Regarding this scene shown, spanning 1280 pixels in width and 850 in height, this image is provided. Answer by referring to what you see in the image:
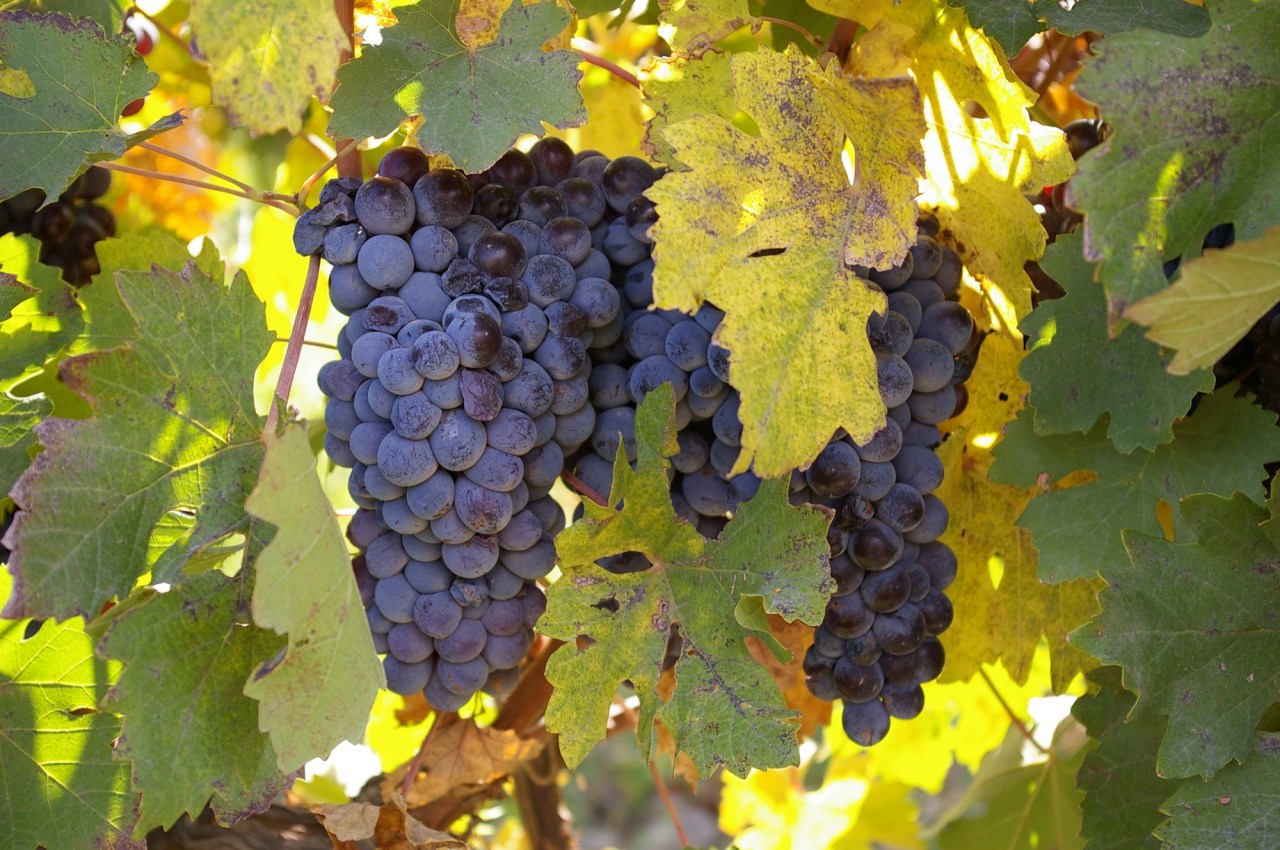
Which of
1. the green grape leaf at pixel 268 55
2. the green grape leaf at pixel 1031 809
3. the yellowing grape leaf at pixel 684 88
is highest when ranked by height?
the green grape leaf at pixel 268 55

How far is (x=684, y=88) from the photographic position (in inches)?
33.9

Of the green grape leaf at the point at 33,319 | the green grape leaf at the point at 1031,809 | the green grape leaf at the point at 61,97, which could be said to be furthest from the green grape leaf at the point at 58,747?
the green grape leaf at the point at 1031,809

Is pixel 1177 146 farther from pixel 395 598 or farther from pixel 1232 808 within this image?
pixel 395 598

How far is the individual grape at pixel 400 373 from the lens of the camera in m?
0.73

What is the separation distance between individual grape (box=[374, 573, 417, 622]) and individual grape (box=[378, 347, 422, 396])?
0.14 meters

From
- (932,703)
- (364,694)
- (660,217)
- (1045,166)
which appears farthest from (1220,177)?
(932,703)

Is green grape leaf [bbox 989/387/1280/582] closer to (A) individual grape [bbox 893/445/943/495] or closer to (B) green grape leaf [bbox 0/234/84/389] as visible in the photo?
(A) individual grape [bbox 893/445/943/495]

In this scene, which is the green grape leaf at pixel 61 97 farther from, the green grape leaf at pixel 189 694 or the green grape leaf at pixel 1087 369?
the green grape leaf at pixel 1087 369

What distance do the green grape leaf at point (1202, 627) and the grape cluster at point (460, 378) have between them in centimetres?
39

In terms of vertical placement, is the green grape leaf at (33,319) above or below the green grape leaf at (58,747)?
above

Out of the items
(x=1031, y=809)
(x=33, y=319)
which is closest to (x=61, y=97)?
(x=33, y=319)

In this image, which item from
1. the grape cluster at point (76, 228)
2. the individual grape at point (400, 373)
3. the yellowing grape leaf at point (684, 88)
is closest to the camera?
the individual grape at point (400, 373)

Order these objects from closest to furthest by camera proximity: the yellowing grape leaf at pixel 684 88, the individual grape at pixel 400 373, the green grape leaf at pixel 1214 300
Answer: the green grape leaf at pixel 1214 300 < the individual grape at pixel 400 373 < the yellowing grape leaf at pixel 684 88

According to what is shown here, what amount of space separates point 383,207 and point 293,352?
0.39 feet
